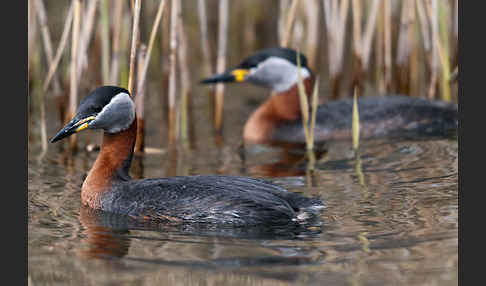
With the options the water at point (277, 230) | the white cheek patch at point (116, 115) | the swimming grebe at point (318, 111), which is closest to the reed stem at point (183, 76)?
the water at point (277, 230)

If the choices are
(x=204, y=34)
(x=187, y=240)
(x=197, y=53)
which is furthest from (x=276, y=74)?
(x=187, y=240)

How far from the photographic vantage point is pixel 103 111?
6742 mm

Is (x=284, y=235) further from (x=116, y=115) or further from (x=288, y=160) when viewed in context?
(x=288, y=160)

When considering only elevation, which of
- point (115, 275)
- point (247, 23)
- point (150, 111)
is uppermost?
point (247, 23)

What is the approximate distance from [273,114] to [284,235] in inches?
179

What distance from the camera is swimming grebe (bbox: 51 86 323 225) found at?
6164 millimetres

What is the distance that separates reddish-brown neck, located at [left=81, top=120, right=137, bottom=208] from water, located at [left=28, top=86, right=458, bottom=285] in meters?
0.16

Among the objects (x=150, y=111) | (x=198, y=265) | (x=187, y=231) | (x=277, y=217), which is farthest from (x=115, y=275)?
(x=150, y=111)

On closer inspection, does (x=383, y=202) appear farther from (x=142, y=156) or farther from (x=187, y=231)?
(x=142, y=156)

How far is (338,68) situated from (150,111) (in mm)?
2528

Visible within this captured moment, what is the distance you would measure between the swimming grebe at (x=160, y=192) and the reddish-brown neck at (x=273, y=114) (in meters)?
3.20

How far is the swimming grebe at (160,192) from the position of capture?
616cm

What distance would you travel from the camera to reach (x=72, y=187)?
25.0 ft

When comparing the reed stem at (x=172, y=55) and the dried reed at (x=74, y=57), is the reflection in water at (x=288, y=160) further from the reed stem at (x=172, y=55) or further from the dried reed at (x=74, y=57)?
the dried reed at (x=74, y=57)
